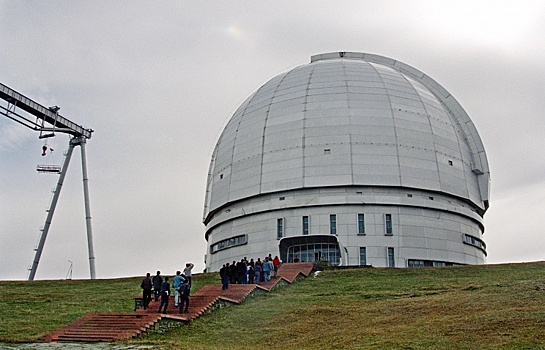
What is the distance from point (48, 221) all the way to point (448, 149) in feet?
116

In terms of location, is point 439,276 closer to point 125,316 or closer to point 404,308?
point 404,308

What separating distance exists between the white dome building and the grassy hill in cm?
1519

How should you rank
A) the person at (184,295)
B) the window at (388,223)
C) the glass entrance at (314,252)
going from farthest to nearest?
the glass entrance at (314,252), the window at (388,223), the person at (184,295)

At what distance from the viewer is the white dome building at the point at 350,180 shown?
4981 cm

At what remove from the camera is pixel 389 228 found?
163 feet

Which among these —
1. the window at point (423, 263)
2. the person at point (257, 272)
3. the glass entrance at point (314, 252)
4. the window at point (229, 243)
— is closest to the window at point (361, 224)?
the glass entrance at point (314, 252)

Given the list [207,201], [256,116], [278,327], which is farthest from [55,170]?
[278,327]

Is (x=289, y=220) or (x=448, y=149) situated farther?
(x=448, y=149)

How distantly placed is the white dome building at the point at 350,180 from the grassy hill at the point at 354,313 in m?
15.2

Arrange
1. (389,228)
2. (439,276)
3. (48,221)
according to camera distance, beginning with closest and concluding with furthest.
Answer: (439,276)
(389,228)
(48,221)

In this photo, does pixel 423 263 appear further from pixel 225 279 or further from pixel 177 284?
pixel 177 284

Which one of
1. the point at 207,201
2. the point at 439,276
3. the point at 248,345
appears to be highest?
the point at 207,201

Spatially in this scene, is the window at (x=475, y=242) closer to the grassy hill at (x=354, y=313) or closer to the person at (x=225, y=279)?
the grassy hill at (x=354, y=313)

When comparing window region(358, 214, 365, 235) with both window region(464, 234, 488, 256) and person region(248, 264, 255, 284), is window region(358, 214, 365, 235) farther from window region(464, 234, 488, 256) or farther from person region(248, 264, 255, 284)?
person region(248, 264, 255, 284)
